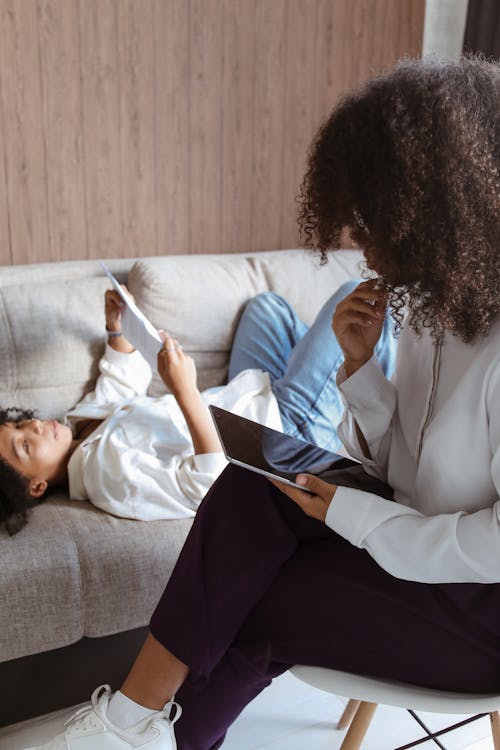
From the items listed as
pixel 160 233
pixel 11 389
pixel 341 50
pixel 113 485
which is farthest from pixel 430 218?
pixel 341 50

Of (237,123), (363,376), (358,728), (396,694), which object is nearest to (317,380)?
(363,376)

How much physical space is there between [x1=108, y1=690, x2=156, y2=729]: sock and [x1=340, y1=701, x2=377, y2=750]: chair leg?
1.18ft

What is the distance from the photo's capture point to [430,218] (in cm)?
91

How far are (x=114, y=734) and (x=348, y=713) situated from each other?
63 cm

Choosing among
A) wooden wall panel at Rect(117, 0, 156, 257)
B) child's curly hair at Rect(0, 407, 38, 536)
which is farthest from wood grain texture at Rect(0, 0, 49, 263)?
child's curly hair at Rect(0, 407, 38, 536)

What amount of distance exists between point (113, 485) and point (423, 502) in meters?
0.78

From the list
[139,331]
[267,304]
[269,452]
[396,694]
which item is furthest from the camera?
[267,304]

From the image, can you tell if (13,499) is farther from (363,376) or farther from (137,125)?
(137,125)

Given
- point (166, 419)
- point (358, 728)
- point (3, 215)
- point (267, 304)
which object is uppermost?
point (3, 215)

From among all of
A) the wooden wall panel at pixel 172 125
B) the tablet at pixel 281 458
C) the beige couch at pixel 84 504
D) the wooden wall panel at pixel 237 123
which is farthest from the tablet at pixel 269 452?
the wooden wall panel at pixel 237 123

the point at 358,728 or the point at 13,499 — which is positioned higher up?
the point at 13,499

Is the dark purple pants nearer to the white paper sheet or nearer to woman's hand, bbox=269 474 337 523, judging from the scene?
woman's hand, bbox=269 474 337 523

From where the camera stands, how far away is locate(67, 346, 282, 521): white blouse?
1619 millimetres

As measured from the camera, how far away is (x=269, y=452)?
1.14m
